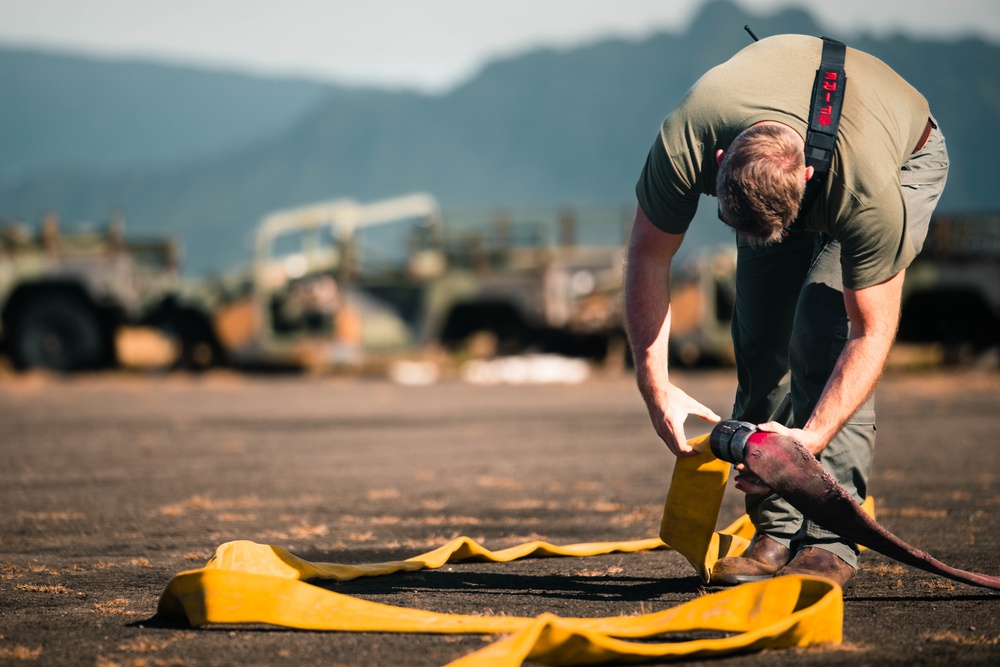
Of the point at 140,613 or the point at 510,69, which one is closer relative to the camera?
the point at 140,613

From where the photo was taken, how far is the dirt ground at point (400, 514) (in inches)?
109

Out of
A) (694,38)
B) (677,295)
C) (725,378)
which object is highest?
(694,38)

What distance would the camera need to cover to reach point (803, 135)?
9.05ft

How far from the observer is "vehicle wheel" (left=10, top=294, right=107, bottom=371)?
14.9m

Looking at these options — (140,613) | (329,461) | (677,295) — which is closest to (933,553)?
(140,613)

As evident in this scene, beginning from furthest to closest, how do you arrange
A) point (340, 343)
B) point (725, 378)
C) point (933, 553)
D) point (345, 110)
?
point (345, 110) → point (340, 343) → point (725, 378) → point (933, 553)

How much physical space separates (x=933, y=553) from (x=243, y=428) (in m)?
6.44

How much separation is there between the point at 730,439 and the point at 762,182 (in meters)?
0.79

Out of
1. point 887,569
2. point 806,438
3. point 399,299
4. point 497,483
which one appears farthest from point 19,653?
point 399,299

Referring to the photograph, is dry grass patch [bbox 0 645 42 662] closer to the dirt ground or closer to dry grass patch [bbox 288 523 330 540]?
the dirt ground

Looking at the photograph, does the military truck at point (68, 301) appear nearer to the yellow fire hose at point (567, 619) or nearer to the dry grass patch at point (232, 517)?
the dry grass patch at point (232, 517)

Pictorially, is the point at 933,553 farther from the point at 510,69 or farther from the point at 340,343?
the point at 510,69

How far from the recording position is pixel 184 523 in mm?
4672

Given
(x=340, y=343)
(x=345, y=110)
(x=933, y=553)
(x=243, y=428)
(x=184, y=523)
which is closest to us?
(x=933, y=553)
